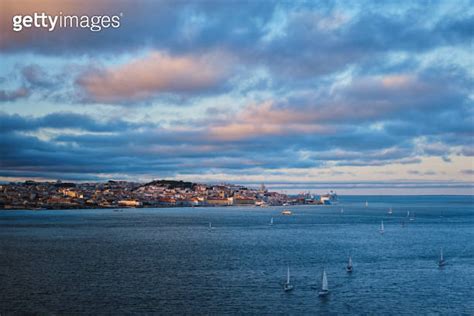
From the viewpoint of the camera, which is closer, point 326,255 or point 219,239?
point 326,255

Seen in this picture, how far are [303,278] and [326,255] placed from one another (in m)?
17.2

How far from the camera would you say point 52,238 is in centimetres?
8806

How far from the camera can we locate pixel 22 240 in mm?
84875

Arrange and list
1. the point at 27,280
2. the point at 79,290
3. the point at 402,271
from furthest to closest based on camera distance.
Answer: the point at 402,271, the point at 27,280, the point at 79,290

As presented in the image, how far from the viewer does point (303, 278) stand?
48.1m

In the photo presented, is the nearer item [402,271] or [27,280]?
[27,280]

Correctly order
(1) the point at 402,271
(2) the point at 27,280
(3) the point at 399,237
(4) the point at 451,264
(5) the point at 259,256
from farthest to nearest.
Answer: (3) the point at 399,237, (5) the point at 259,256, (4) the point at 451,264, (1) the point at 402,271, (2) the point at 27,280

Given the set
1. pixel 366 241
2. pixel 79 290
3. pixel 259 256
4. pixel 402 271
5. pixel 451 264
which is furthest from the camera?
pixel 366 241

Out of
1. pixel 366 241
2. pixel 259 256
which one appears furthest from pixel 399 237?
pixel 259 256

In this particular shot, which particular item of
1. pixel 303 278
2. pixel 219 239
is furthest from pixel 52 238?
pixel 303 278

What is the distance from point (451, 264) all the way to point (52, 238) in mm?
60357

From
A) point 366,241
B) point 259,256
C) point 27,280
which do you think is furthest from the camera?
point 366,241

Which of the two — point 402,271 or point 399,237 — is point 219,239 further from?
point 402,271

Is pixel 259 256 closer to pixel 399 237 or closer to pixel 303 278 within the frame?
pixel 303 278
